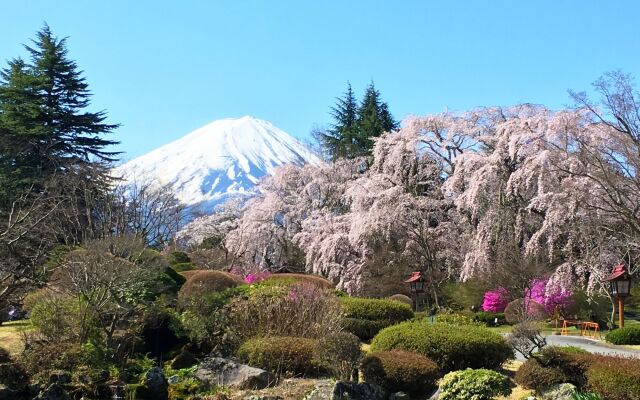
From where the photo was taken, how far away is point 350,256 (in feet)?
92.3

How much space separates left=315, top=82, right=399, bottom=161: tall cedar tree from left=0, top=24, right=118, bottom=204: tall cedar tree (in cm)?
1523

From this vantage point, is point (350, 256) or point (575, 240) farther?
point (350, 256)

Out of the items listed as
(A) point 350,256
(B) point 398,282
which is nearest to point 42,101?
(A) point 350,256

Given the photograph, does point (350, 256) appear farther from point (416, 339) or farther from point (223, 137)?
point (223, 137)

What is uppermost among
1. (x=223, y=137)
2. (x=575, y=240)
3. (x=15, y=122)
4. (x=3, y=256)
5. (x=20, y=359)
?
(x=223, y=137)

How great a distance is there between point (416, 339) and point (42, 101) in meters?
27.9

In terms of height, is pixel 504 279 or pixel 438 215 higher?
pixel 438 215

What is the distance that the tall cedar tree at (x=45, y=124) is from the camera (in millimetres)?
28875

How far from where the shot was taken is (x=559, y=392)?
26.8ft

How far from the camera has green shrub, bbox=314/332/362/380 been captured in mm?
9133

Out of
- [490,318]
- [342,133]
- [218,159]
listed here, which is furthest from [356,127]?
[218,159]

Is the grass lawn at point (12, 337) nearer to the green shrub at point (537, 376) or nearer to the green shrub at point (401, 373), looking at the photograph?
the green shrub at point (401, 373)

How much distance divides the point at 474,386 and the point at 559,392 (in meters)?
1.12

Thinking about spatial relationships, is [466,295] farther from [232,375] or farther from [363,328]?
[232,375]
